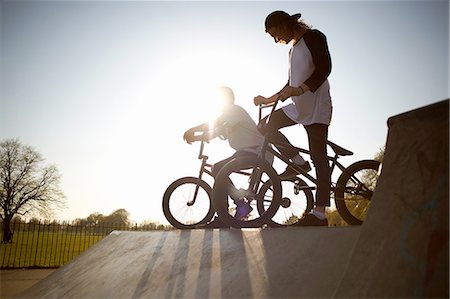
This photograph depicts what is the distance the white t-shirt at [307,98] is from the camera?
134 inches

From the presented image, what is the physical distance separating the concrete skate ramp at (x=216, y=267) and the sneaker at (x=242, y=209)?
0.61 meters

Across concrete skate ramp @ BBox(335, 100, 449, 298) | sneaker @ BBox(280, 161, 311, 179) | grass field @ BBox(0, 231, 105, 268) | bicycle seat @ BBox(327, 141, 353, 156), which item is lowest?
grass field @ BBox(0, 231, 105, 268)

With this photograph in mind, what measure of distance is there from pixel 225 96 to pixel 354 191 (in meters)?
2.31

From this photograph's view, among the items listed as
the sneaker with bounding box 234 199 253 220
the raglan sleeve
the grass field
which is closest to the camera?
the raglan sleeve

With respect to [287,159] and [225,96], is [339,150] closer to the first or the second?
[287,159]

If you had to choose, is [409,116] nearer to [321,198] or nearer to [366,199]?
[321,198]

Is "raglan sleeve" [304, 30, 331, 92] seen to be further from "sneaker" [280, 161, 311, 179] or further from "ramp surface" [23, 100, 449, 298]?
"ramp surface" [23, 100, 449, 298]

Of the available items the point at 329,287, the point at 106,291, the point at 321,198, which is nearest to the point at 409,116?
the point at 329,287

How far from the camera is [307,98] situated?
3477mm

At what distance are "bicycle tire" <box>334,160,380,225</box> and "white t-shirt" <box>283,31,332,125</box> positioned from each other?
42.4 inches

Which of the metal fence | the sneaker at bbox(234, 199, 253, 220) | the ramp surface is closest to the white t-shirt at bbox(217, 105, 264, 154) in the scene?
the sneaker at bbox(234, 199, 253, 220)

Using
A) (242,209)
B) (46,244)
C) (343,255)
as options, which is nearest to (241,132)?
(242,209)

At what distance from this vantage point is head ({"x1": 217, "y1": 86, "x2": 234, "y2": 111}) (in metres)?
4.97

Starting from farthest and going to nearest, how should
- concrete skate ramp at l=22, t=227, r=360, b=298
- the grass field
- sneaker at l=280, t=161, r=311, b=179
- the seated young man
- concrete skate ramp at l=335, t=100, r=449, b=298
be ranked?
the grass field
the seated young man
sneaker at l=280, t=161, r=311, b=179
concrete skate ramp at l=22, t=227, r=360, b=298
concrete skate ramp at l=335, t=100, r=449, b=298
